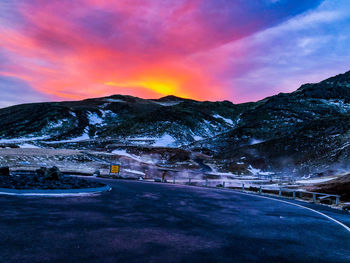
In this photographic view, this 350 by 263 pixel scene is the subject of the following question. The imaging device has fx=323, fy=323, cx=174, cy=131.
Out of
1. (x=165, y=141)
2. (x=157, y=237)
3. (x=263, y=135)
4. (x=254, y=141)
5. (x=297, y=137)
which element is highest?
(x=263, y=135)

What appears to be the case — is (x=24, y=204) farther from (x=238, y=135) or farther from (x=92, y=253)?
Result: (x=238, y=135)

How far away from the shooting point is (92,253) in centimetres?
598

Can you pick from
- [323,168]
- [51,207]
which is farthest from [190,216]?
[323,168]

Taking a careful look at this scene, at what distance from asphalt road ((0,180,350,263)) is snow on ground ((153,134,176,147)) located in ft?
480

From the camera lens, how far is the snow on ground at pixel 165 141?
159 m

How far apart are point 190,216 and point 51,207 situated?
5.07 meters

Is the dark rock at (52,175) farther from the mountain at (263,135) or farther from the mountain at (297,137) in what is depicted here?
the mountain at (263,135)

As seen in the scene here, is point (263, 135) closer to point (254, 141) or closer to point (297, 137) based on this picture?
point (254, 141)

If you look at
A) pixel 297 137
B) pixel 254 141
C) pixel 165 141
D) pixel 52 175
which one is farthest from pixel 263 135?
pixel 52 175

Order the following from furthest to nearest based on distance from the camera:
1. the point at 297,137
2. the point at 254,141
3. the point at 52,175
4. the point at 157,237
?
the point at 254,141 < the point at 297,137 < the point at 52,175 < the point at 157,237

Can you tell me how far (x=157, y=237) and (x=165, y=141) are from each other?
156403mm

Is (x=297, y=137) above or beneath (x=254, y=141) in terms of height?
beneath

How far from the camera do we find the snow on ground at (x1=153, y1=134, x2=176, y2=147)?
521 feet

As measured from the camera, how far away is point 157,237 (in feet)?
25.2
